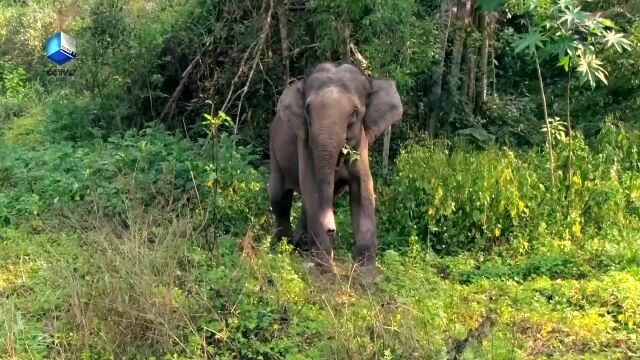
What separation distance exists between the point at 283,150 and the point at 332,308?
2.65 meters

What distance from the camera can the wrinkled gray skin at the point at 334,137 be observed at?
6703 mm

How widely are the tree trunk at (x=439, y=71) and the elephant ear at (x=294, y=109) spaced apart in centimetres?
327

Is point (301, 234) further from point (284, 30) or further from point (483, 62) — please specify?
point (483, 62)

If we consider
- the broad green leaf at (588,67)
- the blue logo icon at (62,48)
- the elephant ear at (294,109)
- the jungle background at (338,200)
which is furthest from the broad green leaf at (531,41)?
the blue logo icon at (62,48)

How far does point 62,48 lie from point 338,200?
195 inches

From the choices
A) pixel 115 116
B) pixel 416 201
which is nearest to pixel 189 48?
pixel 115 116

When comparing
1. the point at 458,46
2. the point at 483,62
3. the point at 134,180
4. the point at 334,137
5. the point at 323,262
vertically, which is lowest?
the point at 134,180

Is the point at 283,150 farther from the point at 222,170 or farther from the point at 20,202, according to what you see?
the point at 20,202

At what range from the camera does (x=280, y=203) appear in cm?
796

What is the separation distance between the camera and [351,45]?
9438 millimetres

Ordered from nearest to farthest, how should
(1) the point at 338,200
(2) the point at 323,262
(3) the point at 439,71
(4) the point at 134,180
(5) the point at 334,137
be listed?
1. (2) the point at 323,262
2. (5) the point at 334,137
3. (4) the point at 134,180
4. (1) the point at 338,200
5. (3) the point at 439,71

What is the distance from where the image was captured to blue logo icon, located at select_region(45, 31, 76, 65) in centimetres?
1182

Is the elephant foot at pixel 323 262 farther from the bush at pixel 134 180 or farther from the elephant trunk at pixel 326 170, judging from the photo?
the bush at pixel 134 180

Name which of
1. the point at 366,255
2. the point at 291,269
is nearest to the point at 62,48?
the point at 366,255
